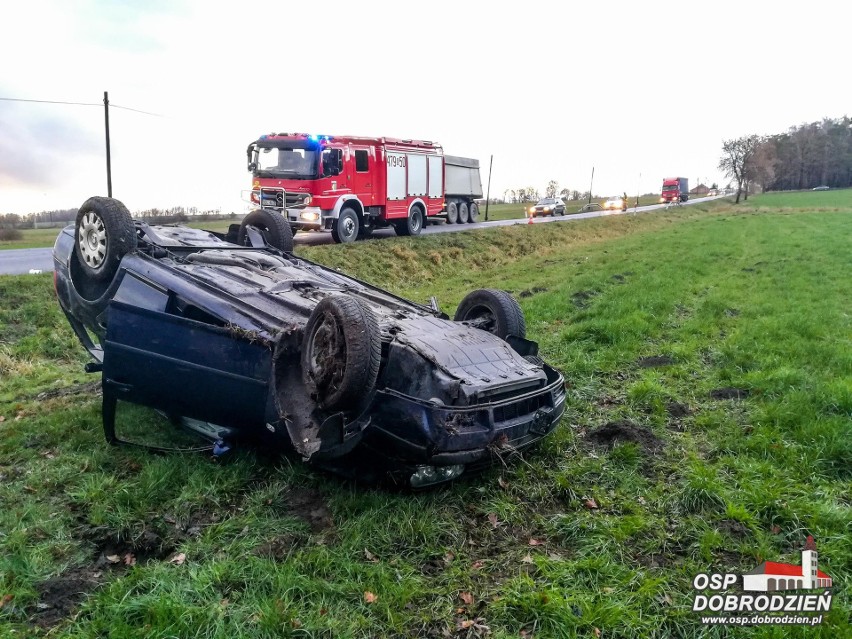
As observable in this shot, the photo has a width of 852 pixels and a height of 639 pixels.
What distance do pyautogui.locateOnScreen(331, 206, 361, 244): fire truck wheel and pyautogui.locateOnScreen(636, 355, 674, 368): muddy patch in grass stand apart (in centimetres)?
993

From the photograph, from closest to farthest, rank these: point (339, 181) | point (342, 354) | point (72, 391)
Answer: point (342, 354) < point (72, 391) < point (339, 181)

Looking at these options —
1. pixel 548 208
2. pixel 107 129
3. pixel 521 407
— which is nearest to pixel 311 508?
pixel 521 407

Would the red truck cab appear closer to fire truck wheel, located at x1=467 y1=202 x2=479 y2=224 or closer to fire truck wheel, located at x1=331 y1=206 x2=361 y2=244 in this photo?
fire truck wheel, located at x1=331 y1=206 x2=361 y2=244

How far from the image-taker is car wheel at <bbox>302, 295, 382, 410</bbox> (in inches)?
136

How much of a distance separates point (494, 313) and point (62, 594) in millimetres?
3333

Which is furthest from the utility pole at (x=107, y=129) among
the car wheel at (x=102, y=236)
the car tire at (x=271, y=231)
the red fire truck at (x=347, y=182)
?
the car wheel at (x=102, y=236)

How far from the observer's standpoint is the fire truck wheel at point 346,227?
15.3 metres

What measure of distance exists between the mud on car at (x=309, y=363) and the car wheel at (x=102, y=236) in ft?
0.04

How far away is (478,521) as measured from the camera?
11.9 feet

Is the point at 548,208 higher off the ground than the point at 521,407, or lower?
higher

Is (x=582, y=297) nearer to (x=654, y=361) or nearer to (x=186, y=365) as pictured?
(x=654, y=361)

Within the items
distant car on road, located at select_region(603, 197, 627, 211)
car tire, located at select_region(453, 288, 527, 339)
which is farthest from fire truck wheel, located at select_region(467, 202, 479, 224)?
car tire, located at select_region(453, 288, 527, 339)

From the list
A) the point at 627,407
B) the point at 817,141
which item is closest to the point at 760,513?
the point at 627,407

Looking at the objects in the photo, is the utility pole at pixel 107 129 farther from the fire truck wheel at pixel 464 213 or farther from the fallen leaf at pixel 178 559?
the fallen leaf at pixel 178 559
